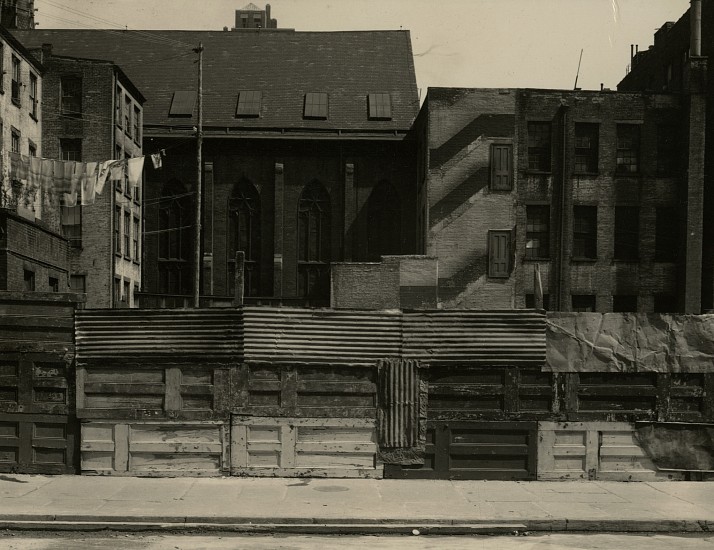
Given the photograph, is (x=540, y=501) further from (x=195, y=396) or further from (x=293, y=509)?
(x=195, y=396)

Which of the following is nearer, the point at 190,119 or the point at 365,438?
the point at 365,438

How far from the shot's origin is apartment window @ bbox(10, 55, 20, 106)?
36.5 metres

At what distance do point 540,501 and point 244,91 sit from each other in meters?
39.7

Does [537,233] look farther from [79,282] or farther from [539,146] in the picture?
[79,282]

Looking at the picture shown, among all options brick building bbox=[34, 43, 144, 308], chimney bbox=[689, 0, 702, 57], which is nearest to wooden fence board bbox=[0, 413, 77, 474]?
brick building bbox=[34, 43, 144, 308]

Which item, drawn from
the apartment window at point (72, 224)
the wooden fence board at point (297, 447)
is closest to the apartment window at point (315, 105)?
the apartment window at point (72, 224)

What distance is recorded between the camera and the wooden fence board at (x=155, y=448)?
14.2m

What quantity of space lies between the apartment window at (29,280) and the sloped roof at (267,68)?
17.9 metres

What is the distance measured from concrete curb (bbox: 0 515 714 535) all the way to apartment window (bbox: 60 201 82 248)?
30.9 metres

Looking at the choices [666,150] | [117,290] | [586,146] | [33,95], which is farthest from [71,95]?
[666,150]

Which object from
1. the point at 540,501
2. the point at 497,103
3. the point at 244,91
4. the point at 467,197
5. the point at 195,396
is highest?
the point at 244,91

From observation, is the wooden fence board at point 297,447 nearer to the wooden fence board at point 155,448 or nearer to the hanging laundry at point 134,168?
the wooden fence board at point 155,448

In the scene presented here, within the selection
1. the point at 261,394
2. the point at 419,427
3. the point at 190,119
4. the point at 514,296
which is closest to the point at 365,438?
the point at 419,427

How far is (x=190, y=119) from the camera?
4725 cm
